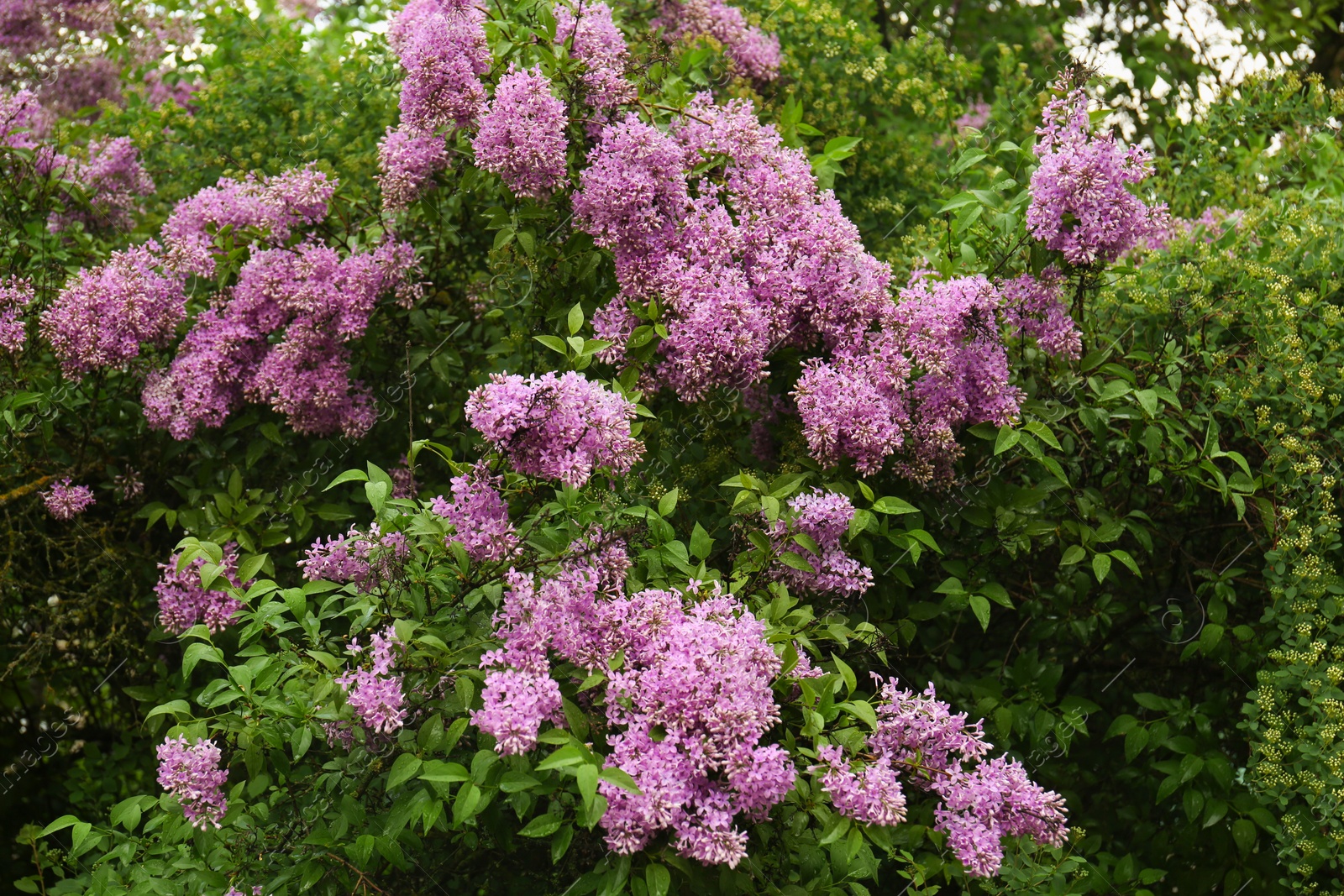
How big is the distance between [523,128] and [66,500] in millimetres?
1963

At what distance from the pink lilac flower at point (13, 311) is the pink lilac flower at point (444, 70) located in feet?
4.70

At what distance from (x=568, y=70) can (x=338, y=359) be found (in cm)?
116

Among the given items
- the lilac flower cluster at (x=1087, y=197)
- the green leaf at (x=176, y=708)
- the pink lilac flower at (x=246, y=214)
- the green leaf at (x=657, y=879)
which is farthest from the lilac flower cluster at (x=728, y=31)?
the green leaf at (x=657, y=879)

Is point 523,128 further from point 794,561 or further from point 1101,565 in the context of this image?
point 1101,565

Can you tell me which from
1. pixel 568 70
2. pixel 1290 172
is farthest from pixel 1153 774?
pixel 568 70

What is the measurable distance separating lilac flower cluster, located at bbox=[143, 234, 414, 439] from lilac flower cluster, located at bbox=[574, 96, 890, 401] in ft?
2.77

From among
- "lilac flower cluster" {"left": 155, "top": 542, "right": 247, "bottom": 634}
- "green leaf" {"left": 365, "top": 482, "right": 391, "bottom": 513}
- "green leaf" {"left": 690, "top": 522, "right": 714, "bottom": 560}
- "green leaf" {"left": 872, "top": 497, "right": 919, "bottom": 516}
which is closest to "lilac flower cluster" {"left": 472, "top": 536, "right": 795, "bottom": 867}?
"green leaf" {"left": 690, "top": 522, "right": 714, "bottom": 560}

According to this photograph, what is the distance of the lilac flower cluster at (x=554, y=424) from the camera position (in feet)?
8.91

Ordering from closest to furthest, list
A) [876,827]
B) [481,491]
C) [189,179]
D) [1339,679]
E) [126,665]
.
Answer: [876,827]
[481,491]
[1339,679]
[126,665]
[189,179]

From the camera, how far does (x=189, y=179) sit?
194 inches

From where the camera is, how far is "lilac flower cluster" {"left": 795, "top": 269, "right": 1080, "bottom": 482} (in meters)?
3.20

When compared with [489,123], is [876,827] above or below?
below

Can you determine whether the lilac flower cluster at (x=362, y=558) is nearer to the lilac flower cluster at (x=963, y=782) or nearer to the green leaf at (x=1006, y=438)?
the lilac flower cluster at (x=963, y=782)

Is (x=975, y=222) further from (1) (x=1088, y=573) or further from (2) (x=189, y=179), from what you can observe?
(2) (x=189, y=179)
